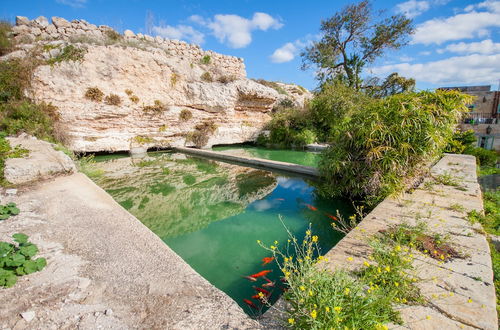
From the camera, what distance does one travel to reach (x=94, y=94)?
8.98 m

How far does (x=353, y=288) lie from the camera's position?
1175 mm

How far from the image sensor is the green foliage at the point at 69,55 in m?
8.55

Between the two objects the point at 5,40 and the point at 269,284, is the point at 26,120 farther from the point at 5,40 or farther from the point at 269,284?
the point at 269,284

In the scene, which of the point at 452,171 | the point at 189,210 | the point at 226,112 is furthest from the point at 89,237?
the point at 226,112

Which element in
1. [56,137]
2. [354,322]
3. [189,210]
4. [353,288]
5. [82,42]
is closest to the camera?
[354,322]

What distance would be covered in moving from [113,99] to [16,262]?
31.1 ft

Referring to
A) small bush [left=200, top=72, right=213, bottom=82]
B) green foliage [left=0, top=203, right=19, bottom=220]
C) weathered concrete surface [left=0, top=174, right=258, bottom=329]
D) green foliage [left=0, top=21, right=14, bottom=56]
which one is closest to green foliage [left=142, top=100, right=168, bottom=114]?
small bush [left=200, top=72, right=213, bottom=82]

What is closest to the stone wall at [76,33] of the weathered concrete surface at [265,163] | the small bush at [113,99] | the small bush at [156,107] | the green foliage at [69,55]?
the green foliage at [69,55]

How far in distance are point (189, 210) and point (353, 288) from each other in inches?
134

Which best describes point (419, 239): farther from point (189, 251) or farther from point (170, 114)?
point (170, 114)

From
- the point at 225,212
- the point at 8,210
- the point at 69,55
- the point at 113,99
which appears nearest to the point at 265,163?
the point at 225,212

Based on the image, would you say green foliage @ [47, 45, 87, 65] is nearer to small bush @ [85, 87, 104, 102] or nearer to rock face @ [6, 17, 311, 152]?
rock face @ [6, 17, 311, 152]

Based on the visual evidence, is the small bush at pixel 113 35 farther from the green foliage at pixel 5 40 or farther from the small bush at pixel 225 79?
the small bush at pixel 225 79

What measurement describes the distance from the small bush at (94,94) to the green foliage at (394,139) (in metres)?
9.61
